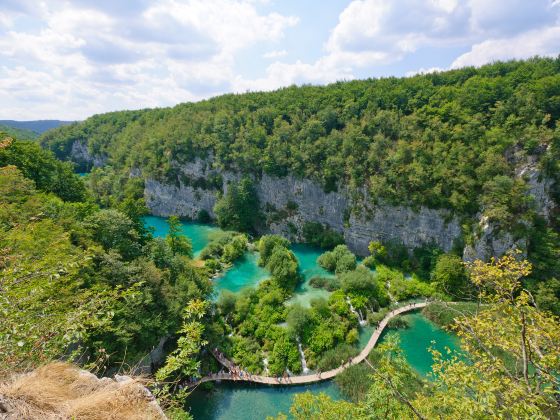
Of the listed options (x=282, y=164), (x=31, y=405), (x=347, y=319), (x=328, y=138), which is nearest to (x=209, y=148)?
(x=282, y=164)

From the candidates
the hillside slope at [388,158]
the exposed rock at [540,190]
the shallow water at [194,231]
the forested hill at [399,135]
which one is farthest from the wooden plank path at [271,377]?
the exposed rock at [540,190]

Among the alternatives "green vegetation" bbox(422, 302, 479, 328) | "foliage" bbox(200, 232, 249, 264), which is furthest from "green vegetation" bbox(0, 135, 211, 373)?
"green vegetation" bbox(422, 302, 479, 328)

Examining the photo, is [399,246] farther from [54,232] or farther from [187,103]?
[187,103]

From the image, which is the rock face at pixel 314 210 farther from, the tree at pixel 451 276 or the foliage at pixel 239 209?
the tree at pixel 451 276

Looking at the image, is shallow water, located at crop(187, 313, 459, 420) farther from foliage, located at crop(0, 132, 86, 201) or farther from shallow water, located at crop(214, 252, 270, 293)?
foliage, located at crop(0, 132, 86, 201)

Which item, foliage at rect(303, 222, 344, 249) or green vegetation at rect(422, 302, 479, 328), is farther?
foliage at rect(303, 222, 344, 249)

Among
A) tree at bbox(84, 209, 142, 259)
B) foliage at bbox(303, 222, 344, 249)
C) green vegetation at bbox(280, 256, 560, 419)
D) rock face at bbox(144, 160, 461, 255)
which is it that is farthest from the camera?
foliage at bbox(303, 222, 344, 249)

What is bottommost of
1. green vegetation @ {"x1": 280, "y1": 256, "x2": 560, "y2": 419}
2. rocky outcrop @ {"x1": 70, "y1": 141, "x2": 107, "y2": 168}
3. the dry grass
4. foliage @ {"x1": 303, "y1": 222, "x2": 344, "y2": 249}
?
foliage @ {"x1": 303, "y1": 222, "x2": 344, "y2": 249}

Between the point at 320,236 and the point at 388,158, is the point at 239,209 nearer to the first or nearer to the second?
the point at 320,236
